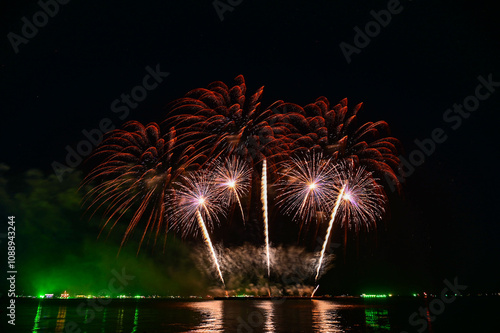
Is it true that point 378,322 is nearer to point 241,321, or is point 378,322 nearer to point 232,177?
point 241,321

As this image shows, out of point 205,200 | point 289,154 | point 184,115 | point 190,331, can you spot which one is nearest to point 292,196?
point 289,154

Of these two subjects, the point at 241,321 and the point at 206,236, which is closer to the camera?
the point at 241,321

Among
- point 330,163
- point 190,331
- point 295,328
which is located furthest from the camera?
point 330,163

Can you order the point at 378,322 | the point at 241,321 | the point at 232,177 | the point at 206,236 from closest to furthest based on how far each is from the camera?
1. the point at 241,321
2. the point at 378,322
3. the point at 232,177
4. the point at 206,236

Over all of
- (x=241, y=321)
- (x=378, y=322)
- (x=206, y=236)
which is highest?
(x=206, y=236)

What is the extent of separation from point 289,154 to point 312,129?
2.60 meters

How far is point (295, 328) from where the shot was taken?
18.9m

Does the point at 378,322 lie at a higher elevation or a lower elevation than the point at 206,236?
lower

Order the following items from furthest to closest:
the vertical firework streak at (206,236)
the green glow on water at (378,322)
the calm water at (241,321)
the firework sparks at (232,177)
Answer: the vertical firework streak at (206,236), the firework sparks at (232,177), the green glow on water at (378,322), the calm water at (241,321)

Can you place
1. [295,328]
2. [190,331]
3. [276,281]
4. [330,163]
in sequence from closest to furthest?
1. [190,331]
2. [295,328]
3. [330,163]
4. [276,281]

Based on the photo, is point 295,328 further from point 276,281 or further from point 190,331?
point 276,281

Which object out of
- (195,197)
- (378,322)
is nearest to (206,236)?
(195,197)

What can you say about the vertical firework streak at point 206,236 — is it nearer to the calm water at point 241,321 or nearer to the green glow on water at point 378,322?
the calm water at point 241,321

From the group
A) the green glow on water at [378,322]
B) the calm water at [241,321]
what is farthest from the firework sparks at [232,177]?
the green glow on water at [378,322]
